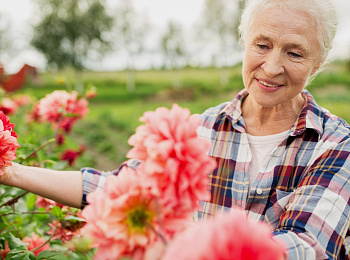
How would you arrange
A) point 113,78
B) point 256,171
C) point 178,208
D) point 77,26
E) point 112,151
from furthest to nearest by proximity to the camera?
point 113,78 → point 77,26 → point 112,151 → point 256,171 → point 178,208

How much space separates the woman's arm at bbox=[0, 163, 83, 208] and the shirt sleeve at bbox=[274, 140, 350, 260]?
28.3 inches

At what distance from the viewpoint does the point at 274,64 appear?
1424 mm

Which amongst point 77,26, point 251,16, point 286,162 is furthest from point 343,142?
point 77,26

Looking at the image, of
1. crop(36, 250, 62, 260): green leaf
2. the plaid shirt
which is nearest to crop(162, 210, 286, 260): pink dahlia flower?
the plaid shirt

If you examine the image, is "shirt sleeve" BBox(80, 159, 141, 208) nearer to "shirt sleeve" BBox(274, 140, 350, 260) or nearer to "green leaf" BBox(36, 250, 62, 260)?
"green leaf" BBox(36, 250, 62, 260)

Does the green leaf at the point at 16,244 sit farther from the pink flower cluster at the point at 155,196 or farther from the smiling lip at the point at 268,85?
the smiling lip at the point at 268,85

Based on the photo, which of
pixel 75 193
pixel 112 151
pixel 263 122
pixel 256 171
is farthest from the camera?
pixel 112 151

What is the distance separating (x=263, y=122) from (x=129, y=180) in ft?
3.86

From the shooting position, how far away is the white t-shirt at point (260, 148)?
159 cm

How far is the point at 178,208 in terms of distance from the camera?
0.63 metres

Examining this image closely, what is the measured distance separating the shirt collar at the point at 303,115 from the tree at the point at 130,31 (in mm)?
27077

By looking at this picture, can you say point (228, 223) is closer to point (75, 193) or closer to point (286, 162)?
point (75, 193)

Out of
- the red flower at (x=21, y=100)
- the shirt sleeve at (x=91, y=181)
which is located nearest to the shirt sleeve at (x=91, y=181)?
the shirt sleeve at (x=91, y=181)

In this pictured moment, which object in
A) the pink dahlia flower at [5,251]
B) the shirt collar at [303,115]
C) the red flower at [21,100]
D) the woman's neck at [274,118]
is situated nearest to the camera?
the pink dahlia flower at [5,251]
